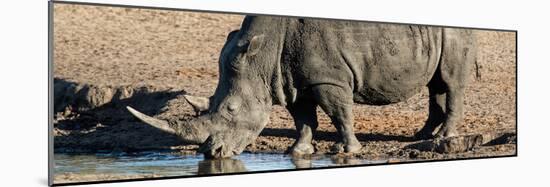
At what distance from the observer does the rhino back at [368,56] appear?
8836 millimetres

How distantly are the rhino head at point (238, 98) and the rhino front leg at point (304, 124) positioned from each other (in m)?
0.38

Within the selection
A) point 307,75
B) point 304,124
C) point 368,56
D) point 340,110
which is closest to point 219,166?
point 304,124

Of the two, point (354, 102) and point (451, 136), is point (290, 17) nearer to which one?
point (354, 102)

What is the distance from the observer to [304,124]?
9.07 m

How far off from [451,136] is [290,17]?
237 cm

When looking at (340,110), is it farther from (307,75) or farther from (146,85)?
(146,85)

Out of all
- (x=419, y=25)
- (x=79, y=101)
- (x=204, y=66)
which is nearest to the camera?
(x=79, y=101)

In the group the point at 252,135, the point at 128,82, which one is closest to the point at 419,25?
the point at 252,135

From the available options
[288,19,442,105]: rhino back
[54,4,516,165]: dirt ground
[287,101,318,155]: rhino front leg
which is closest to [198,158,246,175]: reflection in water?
[54,4,516,165]: dirt ground

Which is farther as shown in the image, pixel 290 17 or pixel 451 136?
pixel 451 136

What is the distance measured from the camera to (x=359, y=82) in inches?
360

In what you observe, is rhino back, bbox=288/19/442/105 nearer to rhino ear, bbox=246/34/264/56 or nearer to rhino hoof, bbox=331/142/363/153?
rhino ear, bbox=246/34/264/56

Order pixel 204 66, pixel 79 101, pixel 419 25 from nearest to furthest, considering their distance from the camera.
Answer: pixel 79 101 < pixel 204 66 < pixel 419 25

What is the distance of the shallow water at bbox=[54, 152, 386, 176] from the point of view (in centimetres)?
791
